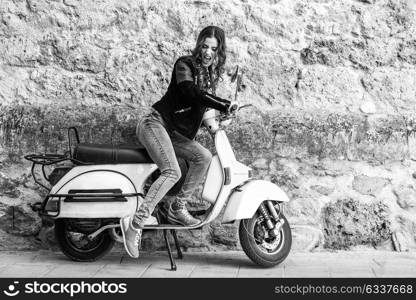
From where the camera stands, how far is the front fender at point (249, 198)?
19.8 ft

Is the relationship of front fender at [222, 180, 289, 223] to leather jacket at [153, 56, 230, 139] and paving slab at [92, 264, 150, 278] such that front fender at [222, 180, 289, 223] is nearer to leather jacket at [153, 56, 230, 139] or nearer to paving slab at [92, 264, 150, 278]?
leather jacket at [153, 56, 230, 139]

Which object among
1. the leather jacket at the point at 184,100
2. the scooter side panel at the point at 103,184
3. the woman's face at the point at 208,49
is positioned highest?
the woman's face at the point at 208,49

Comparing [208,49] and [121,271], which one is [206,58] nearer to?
[208,49]

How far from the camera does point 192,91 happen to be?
587 centimetres

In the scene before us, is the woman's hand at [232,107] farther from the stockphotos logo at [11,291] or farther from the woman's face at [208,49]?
the stockphotos logo at [11,291]

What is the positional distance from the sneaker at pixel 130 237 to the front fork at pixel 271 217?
0.91m

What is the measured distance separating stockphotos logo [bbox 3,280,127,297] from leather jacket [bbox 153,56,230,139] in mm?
1282

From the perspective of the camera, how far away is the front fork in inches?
242

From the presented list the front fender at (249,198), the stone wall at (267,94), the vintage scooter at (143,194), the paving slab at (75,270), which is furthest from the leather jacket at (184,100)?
the paving slab at (75,270)

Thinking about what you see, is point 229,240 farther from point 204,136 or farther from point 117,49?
point 117,49

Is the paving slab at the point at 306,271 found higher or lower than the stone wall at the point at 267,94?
lower

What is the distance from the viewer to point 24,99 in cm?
691

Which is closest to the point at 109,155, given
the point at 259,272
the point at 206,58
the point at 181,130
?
the point at 181,130

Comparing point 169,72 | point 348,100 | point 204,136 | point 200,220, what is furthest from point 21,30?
point 348,100
